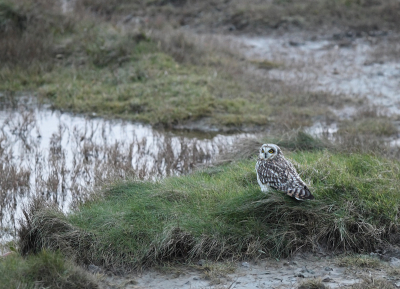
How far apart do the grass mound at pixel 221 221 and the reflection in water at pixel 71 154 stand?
0.93 meters

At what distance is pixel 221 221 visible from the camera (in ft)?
19.4

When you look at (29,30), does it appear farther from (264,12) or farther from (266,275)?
(266,275)

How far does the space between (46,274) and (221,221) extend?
205 cm

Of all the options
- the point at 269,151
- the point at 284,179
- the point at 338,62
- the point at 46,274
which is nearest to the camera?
the point at 46,274

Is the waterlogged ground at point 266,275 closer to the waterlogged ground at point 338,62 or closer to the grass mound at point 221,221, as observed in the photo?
the grass mound at point 221,221

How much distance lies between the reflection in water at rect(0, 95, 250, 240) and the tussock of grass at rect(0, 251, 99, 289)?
1746 mm

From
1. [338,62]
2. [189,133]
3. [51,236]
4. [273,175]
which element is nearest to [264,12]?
[338,62]

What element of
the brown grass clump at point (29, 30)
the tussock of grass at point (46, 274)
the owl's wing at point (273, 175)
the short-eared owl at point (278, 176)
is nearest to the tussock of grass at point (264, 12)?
the brown grass clump at point (29, 30)

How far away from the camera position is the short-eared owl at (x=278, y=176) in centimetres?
566

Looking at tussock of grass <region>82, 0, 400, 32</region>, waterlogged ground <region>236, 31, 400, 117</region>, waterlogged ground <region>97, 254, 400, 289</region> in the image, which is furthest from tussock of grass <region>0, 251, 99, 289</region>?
tussock of grass <region>82, 0, 400, 32</region>

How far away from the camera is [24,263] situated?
4.85 m

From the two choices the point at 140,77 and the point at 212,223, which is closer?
the point at 212,223

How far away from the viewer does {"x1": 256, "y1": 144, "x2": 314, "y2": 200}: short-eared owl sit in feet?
18.6

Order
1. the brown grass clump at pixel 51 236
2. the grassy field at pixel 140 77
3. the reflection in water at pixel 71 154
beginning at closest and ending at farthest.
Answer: the brown grass clump at pixel 51 236 → the reflection in water at pixel 71 154 → the grassy field at pixel 140 77
